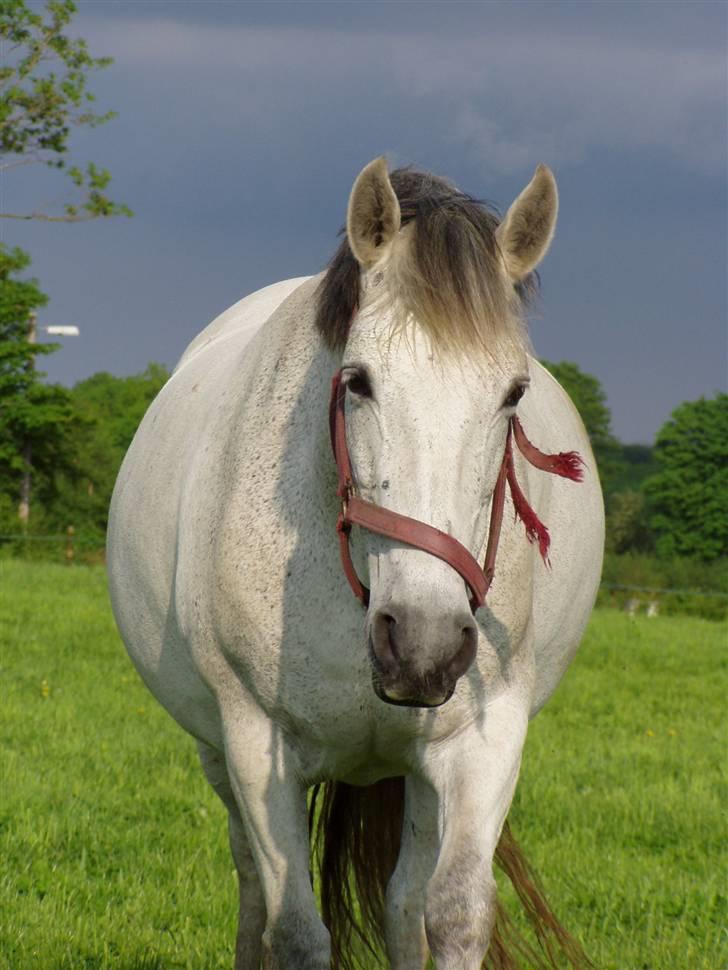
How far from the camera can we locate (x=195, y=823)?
6.55 metres

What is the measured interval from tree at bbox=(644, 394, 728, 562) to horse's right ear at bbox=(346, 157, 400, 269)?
52.6m

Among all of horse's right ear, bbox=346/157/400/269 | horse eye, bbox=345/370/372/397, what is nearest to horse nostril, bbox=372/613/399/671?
horse eye, bbox=345/370/372/397

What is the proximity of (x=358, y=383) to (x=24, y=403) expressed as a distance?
48.8m

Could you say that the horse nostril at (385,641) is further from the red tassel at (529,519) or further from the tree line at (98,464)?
the tree line at (98,464)

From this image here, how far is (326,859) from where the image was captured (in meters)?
4.07

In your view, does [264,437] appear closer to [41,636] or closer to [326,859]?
[326,859]

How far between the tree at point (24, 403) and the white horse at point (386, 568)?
152 feet

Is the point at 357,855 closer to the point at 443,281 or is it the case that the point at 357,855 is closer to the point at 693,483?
the point at 443,281

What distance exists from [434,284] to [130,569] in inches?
79.8

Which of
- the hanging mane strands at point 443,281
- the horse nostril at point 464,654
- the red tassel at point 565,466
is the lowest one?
the horse nostril at point 464,654

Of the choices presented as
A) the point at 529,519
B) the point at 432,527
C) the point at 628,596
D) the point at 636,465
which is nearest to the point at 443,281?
the point at 432,527

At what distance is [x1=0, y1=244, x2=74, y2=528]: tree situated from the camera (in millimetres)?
49094

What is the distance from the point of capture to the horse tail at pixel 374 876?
3902 mm

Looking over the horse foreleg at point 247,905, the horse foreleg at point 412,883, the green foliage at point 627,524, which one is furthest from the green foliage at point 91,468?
the horse foreleg at point 412,883
